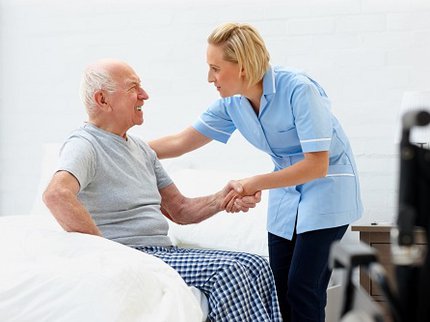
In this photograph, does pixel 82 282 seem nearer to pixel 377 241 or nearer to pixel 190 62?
pixel 377 241

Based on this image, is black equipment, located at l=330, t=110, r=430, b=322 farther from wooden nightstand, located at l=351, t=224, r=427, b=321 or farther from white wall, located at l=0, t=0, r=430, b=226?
white wall, located at l=0, t=0, r=430, b=226

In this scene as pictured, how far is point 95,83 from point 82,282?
2.90 feet

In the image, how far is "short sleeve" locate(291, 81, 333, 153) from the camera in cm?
273

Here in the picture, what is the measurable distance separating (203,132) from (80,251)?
1.02m

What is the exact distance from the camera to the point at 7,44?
15.1 ft

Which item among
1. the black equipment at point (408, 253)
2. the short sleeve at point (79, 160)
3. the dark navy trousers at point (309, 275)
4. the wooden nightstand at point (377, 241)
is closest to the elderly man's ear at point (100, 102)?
the short sleeve at point (79, 160)

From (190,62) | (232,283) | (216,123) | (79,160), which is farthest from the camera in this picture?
(190,62)

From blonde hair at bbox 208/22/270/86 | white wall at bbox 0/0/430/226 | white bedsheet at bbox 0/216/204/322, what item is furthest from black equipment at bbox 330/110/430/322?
white wall at bbox 0/0/430/226

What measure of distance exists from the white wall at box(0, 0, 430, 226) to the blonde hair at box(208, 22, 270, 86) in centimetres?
134

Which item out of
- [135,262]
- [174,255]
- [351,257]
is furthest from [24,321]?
[351,257]

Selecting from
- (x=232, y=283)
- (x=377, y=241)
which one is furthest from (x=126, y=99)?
(x=377, y=241)

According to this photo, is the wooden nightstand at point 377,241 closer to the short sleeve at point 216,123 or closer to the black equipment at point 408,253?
the short sleeve at point 216,123

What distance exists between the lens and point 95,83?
2766 millimetres

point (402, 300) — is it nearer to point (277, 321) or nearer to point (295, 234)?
point (277, 321)
